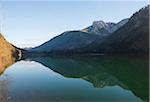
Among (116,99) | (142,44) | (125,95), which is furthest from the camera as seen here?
(142,44)

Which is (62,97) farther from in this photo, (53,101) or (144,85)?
→ (144,85)

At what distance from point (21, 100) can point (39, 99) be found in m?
1.90

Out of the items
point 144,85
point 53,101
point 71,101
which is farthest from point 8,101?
point 144,85

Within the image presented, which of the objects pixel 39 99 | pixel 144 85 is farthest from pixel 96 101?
pixel 144 85

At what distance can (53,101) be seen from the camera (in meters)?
27.2

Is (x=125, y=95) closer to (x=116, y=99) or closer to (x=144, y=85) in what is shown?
(x=116, y=99)

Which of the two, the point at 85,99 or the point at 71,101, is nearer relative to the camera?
the point at 71,101

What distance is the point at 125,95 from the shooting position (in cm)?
3122

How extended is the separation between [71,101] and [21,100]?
5412 millimetres

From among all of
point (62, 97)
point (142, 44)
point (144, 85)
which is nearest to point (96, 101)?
point (62, 97)

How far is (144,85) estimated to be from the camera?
37281 millimetres

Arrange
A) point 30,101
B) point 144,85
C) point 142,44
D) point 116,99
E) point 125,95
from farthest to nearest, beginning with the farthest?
point 142,44, point 144,85, point 125,95, point 116,99, point 30,101

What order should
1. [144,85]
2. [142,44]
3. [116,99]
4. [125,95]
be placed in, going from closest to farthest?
[116,99]
[125,95]
[144,85]
[142,44]

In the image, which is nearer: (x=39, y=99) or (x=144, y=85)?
(x=39, y=99)
